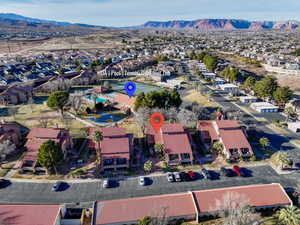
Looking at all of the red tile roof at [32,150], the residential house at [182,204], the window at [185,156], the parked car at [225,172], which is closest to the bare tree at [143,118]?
the window at [185,156]

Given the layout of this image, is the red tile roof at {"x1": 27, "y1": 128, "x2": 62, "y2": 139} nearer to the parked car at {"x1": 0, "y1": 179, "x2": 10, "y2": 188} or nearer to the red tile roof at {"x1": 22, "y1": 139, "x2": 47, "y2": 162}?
the red tile roof at {"x1": 22, "y1": 139, "x2": 47, "y2": 162}

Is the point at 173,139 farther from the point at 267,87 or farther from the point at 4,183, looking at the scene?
the point at 267,87

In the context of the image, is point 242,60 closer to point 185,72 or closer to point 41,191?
point 185,72

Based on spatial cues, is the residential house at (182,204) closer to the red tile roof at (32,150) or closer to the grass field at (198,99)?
the red tile roof at (32,150)

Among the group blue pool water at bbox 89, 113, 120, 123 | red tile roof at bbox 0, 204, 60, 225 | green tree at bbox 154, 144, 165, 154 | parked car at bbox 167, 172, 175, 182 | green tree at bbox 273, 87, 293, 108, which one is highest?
green tree at bbox 273, 87, 293, 108

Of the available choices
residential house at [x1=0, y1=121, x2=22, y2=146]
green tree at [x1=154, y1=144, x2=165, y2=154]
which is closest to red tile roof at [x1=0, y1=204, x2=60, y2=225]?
green tree at [x1=154, y1=144, x2=165, y2=154]
